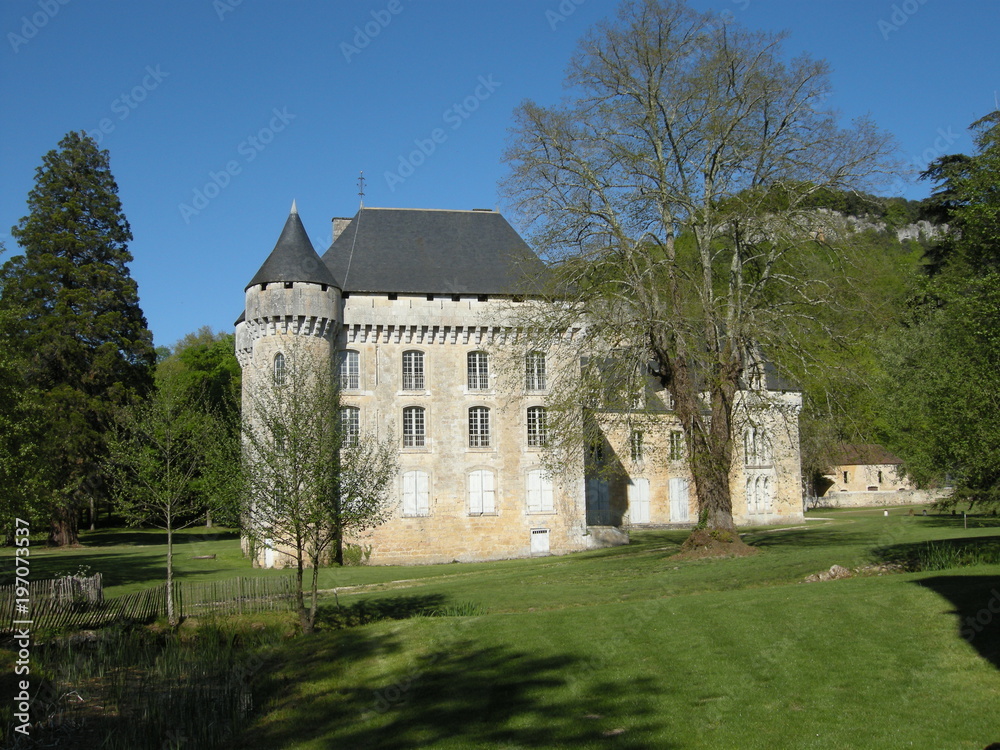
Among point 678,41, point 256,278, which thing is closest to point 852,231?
point 678,41

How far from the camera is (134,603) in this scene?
16.8 m

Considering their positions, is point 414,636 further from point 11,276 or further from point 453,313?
point 11,276

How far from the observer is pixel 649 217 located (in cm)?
2325

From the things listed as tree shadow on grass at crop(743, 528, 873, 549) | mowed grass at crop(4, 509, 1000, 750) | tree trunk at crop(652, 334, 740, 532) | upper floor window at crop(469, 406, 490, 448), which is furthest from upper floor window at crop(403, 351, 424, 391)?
mowed grass at crop(4, 509, 1000, 750)

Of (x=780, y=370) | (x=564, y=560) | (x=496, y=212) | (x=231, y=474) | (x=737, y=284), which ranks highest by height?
(x=496, y=212)

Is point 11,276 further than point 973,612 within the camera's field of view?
Yes

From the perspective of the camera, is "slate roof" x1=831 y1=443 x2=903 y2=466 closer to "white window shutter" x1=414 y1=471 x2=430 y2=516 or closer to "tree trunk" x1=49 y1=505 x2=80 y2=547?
"white window shutter" x1=414 y1=471 x2=430 y2=516

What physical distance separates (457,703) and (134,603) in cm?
998

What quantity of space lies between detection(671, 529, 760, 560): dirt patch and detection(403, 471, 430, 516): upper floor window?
12.0m

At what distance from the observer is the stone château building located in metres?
29.8

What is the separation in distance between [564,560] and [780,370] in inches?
412

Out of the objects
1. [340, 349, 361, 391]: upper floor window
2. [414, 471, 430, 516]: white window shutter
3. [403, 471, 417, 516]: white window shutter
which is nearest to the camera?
[403, 471, 417, 516]: white window shutter

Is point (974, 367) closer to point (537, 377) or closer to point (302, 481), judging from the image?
point (302, 481)

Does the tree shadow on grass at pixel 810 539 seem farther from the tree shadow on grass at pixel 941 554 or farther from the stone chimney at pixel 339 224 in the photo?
the stone chimney at pixel 339 224
